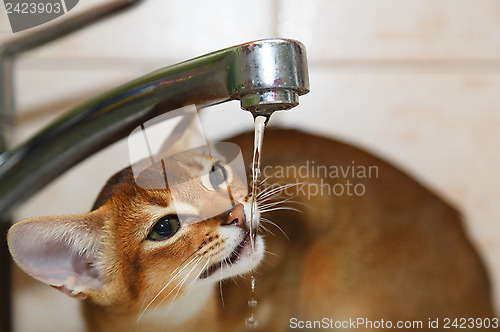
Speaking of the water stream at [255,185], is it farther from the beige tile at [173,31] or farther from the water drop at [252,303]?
the beige tile at [173,31]

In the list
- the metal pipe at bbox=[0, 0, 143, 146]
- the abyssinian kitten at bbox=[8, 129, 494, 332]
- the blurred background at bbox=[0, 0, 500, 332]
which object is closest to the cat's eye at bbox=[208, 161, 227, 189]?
the abyssinian kitten at bbox=[8, 129, 494, 332]

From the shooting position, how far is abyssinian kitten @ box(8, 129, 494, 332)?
374mm

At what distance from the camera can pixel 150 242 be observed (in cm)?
38

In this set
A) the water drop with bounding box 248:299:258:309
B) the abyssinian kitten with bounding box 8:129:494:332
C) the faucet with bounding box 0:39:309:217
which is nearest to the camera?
the faucet with bounding box 0:39:309:217

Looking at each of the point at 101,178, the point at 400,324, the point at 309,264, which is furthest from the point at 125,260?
the point at 400,324

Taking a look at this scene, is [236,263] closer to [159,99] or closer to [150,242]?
[150,242]

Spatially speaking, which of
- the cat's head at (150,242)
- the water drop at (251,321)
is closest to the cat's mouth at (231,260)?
the cat's head at (150,242)

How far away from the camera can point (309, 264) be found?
Result: 0.55 m

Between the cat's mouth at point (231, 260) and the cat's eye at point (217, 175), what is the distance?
2.5 inches

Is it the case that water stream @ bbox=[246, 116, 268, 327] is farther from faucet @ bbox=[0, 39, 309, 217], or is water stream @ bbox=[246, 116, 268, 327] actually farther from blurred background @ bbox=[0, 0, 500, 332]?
blurred background @ bbox=[0, 0, 500, 332]

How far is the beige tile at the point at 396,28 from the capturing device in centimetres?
59

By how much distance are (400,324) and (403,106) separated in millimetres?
302

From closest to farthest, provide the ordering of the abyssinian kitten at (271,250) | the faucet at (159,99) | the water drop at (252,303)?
the faucet at (159,99)
the abyssinian kitten at (271,250)
the water drop at (252,303)

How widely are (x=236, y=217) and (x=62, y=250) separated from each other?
15 centimetres
